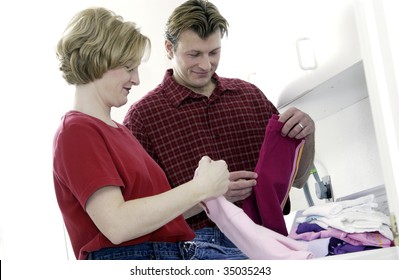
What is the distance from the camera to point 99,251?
0.88 metres

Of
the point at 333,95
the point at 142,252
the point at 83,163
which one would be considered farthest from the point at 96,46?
the point at 333,95

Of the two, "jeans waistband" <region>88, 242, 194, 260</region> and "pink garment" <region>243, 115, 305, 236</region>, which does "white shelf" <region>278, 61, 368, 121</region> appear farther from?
"jeans waistband" <region>88, 242, 194, 260</region>

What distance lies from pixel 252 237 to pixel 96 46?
1.41 ft

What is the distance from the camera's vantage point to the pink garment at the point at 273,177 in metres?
1.21

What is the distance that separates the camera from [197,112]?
4.51ft

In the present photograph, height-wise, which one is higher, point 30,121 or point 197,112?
point 30,121

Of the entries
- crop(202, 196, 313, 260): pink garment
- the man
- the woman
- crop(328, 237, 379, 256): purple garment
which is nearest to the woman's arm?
the woman

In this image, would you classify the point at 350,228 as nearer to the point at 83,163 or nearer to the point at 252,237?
the point at 252,237

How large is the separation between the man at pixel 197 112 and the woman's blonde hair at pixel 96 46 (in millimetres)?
409

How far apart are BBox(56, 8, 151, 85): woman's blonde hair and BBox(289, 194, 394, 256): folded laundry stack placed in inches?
18.7

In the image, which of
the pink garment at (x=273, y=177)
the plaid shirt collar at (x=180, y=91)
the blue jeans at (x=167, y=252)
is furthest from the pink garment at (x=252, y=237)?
the plaid shirt collar at (x=180, y=91)

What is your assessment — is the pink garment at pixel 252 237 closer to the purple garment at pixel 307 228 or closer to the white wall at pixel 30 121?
the purple garment at pixel 307 228

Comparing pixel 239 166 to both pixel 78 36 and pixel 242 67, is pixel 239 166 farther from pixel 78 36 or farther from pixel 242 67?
pixel 78 36

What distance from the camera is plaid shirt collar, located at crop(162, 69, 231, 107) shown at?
1375 millimetres
